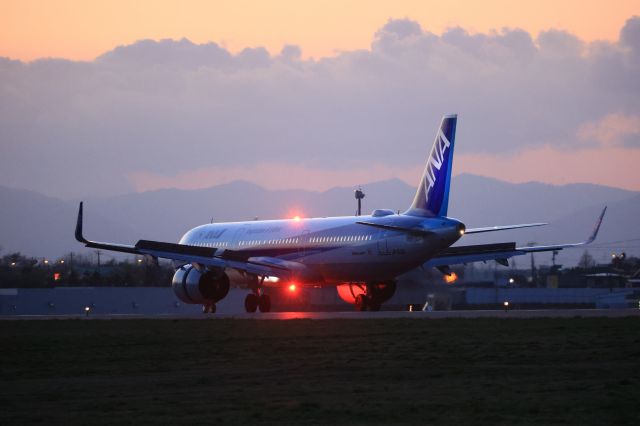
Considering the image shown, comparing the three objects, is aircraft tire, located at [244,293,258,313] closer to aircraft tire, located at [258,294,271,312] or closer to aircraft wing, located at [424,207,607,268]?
aircraft tire, located at [258,294,271,312]

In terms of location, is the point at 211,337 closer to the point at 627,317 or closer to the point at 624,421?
the point at 627,317

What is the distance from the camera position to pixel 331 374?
24156 millimetres

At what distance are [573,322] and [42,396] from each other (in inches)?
804

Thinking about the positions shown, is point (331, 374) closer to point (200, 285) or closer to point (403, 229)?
point (403, 229)

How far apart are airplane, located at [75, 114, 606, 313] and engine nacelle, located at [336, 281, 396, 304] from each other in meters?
0.04

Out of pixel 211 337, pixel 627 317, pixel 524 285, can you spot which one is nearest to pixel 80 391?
pixel 211 337

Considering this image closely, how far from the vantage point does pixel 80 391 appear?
22188 millimetres

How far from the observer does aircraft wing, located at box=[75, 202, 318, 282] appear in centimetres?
5384

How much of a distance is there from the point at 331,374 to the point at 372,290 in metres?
30.8

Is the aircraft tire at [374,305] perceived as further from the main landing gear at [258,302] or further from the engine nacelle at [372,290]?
the main landing gear at [258,302]

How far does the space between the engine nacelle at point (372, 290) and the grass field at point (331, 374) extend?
52.8 ft

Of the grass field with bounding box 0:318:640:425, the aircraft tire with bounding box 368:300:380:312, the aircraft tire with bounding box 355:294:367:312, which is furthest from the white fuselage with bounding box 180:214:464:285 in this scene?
the grass field with bounding box 0:318:640:425

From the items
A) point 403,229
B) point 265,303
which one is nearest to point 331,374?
point 403,229

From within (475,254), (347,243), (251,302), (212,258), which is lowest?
(251,302)
